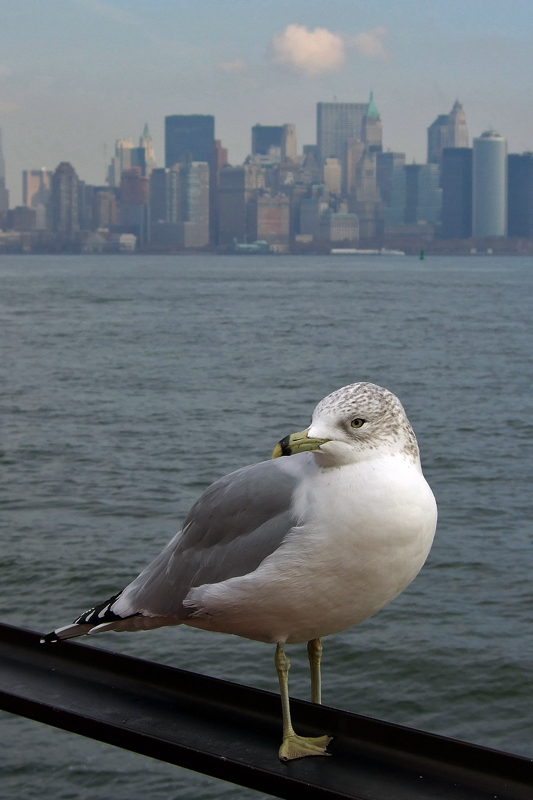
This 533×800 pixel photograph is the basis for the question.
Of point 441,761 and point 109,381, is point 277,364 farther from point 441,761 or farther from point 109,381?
point 441,761

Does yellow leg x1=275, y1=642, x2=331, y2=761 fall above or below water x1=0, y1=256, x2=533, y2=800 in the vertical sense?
above

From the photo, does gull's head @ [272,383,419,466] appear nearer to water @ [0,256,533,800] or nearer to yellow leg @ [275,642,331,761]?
yellow leg @ [275,642,331,761]

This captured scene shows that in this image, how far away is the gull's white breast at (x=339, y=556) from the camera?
1975 millimetres

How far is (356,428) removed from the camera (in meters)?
1.98

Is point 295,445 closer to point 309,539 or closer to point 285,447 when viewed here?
point 285,447

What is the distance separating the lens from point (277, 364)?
2805cm

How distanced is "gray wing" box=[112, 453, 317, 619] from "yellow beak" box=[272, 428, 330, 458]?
167 mm

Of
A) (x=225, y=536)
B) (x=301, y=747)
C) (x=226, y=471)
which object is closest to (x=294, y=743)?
(x=301, y=747)

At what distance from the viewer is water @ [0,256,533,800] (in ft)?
22.9

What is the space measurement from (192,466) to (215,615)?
11912mm

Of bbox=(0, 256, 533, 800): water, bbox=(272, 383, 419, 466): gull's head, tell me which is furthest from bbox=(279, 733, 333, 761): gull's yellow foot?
bbox=(0, 256, 533, 800): water

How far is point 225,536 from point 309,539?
0.31m

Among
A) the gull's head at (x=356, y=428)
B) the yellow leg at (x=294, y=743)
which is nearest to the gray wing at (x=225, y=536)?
the gull's head at (x=356, y=428)

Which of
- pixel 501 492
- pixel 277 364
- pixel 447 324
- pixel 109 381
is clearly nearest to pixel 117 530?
pixel 501 492
